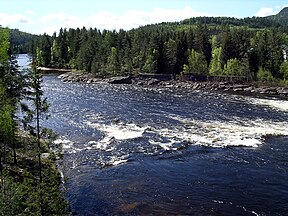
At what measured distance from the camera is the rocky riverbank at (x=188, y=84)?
4016 inches

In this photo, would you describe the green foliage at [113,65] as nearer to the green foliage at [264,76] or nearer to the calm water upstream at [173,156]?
the calm water upstream at [173,156]

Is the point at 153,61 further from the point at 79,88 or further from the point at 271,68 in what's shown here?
the point at 271,68

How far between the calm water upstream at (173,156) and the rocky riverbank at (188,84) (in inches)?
735

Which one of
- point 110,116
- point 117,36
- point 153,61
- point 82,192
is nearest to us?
point 82,192

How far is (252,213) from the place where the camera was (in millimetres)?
32812

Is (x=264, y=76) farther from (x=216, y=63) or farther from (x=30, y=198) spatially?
(x=30, y=198)

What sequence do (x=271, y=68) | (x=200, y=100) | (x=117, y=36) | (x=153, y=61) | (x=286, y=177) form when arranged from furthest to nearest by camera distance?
(x=117, y=36), (x=153, y=61), (x=271, y=68), (x=200, y=100), (x=286, y=177)

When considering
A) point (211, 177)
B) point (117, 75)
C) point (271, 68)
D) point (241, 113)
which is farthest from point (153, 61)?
point (211, 177)

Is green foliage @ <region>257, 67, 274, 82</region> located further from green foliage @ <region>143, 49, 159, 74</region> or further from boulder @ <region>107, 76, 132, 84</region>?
boulder @ <region>107, 76, 132, 84</region>

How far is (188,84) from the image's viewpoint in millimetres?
113500

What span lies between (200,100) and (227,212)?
56299 millimetres

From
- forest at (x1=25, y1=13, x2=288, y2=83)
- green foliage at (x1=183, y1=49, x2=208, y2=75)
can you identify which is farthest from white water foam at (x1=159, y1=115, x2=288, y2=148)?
green foliage at (x1=183, y1=49, x2=208, y2=75)

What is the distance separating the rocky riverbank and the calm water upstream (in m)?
18.7

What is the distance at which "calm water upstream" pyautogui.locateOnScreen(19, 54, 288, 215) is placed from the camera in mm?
34688
